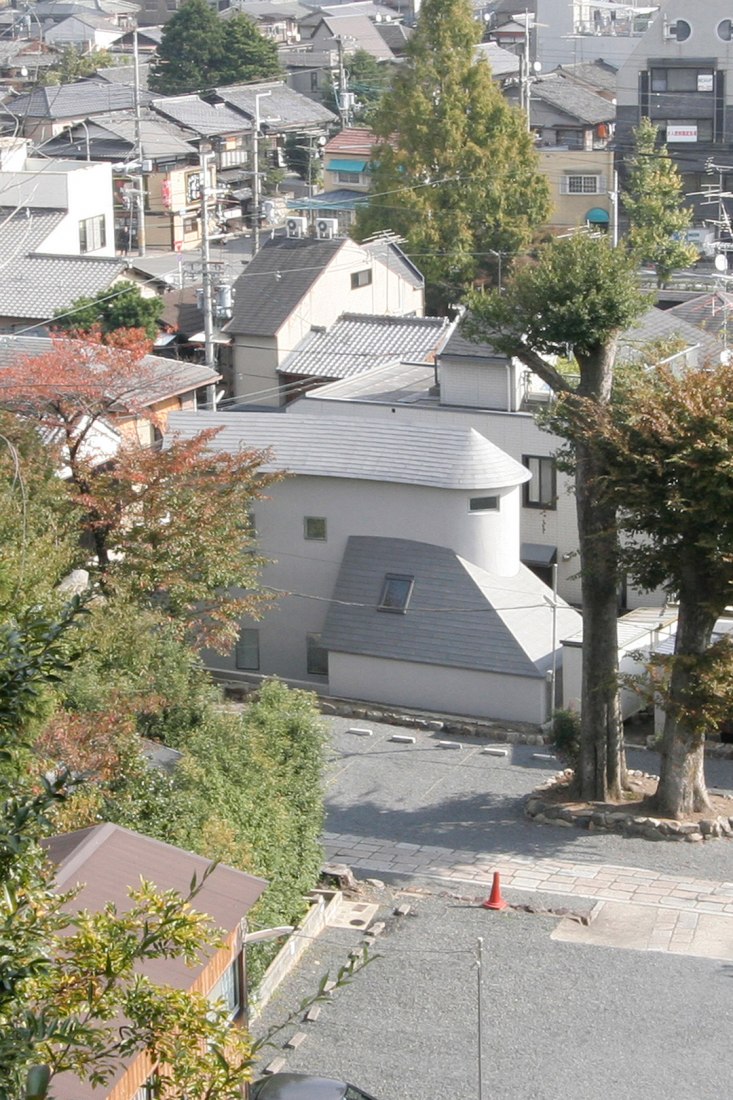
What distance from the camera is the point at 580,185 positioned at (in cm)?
4875

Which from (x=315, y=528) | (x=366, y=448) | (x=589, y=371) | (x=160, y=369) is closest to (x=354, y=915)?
(x=589, y=371)

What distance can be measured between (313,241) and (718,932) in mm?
24425

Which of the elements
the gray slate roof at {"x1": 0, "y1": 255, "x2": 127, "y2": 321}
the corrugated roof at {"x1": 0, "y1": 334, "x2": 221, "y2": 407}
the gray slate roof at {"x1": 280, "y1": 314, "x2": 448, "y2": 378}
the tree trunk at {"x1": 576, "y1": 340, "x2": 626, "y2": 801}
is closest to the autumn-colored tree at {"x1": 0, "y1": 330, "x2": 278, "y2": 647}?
the corrugated roof at {"x1": 0, "y1": 334, "x2": 221, "y2": 407}

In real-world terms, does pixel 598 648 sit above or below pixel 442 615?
above

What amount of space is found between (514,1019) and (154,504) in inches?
385

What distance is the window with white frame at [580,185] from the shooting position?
160 feet

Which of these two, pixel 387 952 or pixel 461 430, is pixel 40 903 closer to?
pixel 387 952

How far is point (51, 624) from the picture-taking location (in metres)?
5.94

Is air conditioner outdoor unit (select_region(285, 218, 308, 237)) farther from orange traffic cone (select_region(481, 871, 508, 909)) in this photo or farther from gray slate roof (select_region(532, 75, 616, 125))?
orange traffic cone (select_region(481, 871, 508, 909))

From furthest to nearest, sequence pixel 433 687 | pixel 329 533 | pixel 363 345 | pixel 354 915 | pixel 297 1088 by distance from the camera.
A: pixel 363 345, pixel 329 533, pixel 433 687, pixel 354 915, pixel 297 1088

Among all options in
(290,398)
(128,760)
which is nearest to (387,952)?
(128,760)

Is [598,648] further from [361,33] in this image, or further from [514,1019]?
[361,33]

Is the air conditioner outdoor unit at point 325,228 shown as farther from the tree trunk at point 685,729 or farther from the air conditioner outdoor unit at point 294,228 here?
the tree trunk at point 685,729

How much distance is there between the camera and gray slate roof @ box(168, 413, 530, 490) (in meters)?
22.8
